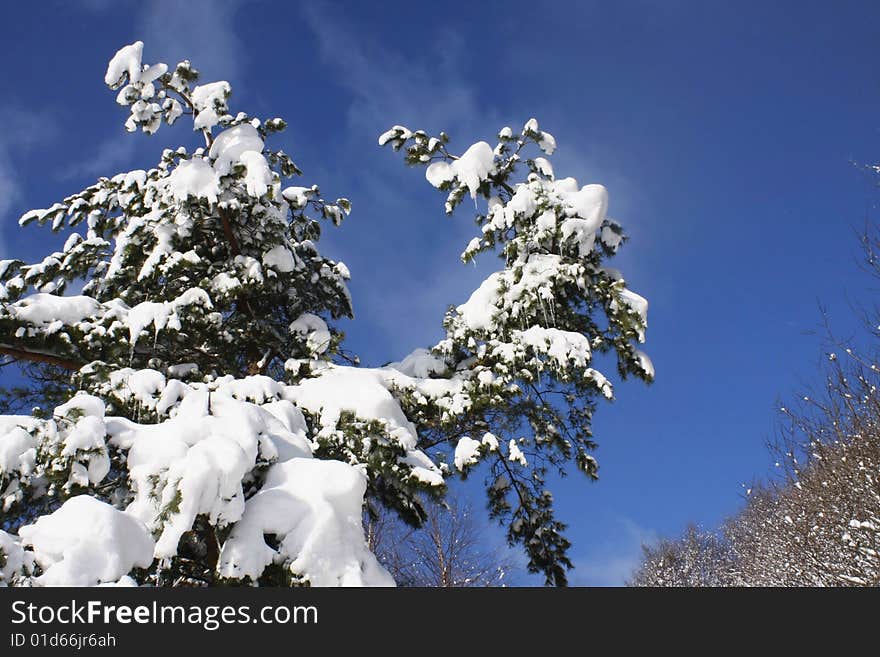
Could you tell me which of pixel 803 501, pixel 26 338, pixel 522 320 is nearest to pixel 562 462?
pixel 522 320

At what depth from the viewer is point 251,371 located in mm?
8781

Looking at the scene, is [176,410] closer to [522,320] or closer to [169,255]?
[169,255]

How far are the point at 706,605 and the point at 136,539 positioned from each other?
3.08 m

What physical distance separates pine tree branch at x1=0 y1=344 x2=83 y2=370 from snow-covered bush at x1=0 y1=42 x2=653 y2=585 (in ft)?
0.13

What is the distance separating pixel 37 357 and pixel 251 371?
248 cm

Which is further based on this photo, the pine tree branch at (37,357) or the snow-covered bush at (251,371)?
the pine tree branch at (37,357)

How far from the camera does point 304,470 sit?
442 cm

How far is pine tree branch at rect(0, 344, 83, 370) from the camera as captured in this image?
25.0 ft

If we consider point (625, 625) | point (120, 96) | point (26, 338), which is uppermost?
point (120, 96)

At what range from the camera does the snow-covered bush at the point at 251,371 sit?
392 centimetres

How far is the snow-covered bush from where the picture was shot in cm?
392

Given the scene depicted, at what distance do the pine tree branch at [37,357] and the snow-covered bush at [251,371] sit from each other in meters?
0.04

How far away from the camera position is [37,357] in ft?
25.7

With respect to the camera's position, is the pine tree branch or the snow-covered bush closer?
the snow-covered bush
